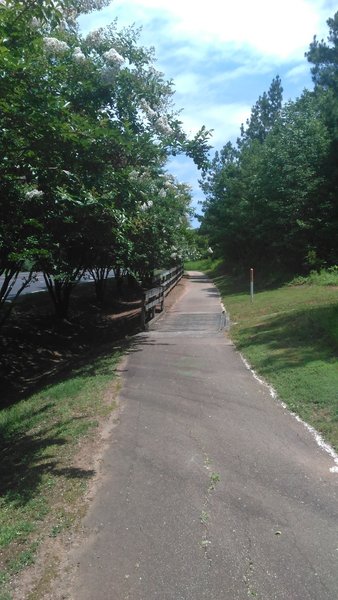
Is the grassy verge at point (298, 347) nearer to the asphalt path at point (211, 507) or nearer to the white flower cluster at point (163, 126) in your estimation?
the asphalt path at point (211, 507)

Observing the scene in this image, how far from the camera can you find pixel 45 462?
598 cm

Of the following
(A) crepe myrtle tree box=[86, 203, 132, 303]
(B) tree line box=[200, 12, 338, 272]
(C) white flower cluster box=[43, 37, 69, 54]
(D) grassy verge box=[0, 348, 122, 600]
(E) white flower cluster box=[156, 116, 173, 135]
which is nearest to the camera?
(D) grassy verge box=[0, 348, 122, 600]

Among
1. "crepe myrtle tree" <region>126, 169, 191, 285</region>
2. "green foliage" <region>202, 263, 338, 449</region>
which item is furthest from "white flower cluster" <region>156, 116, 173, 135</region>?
"green foliage" <region>202, 263, 338, 449</region>

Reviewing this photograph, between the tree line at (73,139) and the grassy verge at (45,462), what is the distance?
7.79 feet

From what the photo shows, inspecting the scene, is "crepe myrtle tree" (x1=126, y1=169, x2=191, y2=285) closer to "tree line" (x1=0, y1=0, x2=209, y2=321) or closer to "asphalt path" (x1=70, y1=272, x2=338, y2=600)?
"tree line" (x1=0, y1=0, x2=209, y2=321)

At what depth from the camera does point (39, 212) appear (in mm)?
A: 9914

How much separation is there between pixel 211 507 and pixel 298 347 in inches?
228

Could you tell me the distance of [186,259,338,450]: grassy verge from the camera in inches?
266

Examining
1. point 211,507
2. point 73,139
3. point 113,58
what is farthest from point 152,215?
point 211,507

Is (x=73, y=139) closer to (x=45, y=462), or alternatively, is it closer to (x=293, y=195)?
(x=45, y=462)

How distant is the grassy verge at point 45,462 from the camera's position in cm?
432

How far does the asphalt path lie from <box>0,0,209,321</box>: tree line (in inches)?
130

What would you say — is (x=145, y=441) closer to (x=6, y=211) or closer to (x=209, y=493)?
(x=209, y=493)

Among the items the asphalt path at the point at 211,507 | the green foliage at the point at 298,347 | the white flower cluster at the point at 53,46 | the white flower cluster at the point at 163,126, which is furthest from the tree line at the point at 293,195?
the asphalt path at the point at 211,507
